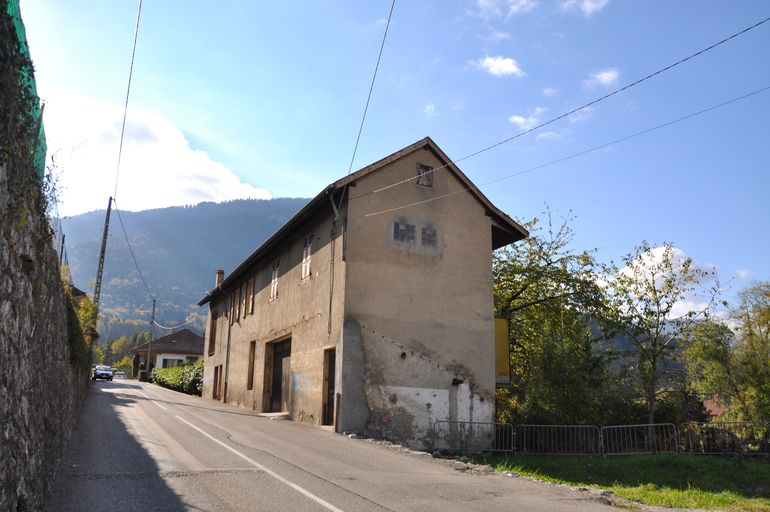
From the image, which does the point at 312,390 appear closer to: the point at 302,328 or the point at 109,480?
the point at 302,328

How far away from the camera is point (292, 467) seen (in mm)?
10188

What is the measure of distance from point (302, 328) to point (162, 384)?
37.8 m

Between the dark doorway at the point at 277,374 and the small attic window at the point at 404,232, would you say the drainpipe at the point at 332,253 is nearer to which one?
the small attic window at the point at 404,232

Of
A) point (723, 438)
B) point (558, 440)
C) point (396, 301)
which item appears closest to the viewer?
point (396, 301)

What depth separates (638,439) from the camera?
20.1m

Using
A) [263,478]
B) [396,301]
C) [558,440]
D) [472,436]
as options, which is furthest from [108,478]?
[558,440]

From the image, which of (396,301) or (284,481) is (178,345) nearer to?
(396,301)

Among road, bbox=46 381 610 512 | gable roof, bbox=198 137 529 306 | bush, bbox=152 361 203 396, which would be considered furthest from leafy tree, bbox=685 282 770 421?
bush, bbox=152 361 203 396

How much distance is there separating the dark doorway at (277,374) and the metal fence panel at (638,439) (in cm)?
1186

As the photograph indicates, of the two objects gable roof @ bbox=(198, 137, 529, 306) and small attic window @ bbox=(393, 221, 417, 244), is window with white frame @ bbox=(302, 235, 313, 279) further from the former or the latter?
small attic window @ bbox=(393, 221, 417, 244)

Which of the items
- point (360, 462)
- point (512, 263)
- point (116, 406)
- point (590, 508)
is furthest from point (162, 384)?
point (590, 508)

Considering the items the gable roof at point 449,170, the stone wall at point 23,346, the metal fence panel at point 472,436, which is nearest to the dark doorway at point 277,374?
the gable roof at point 449,170

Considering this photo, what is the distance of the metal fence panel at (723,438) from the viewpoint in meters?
19.6

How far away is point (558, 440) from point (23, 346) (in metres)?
17.7
